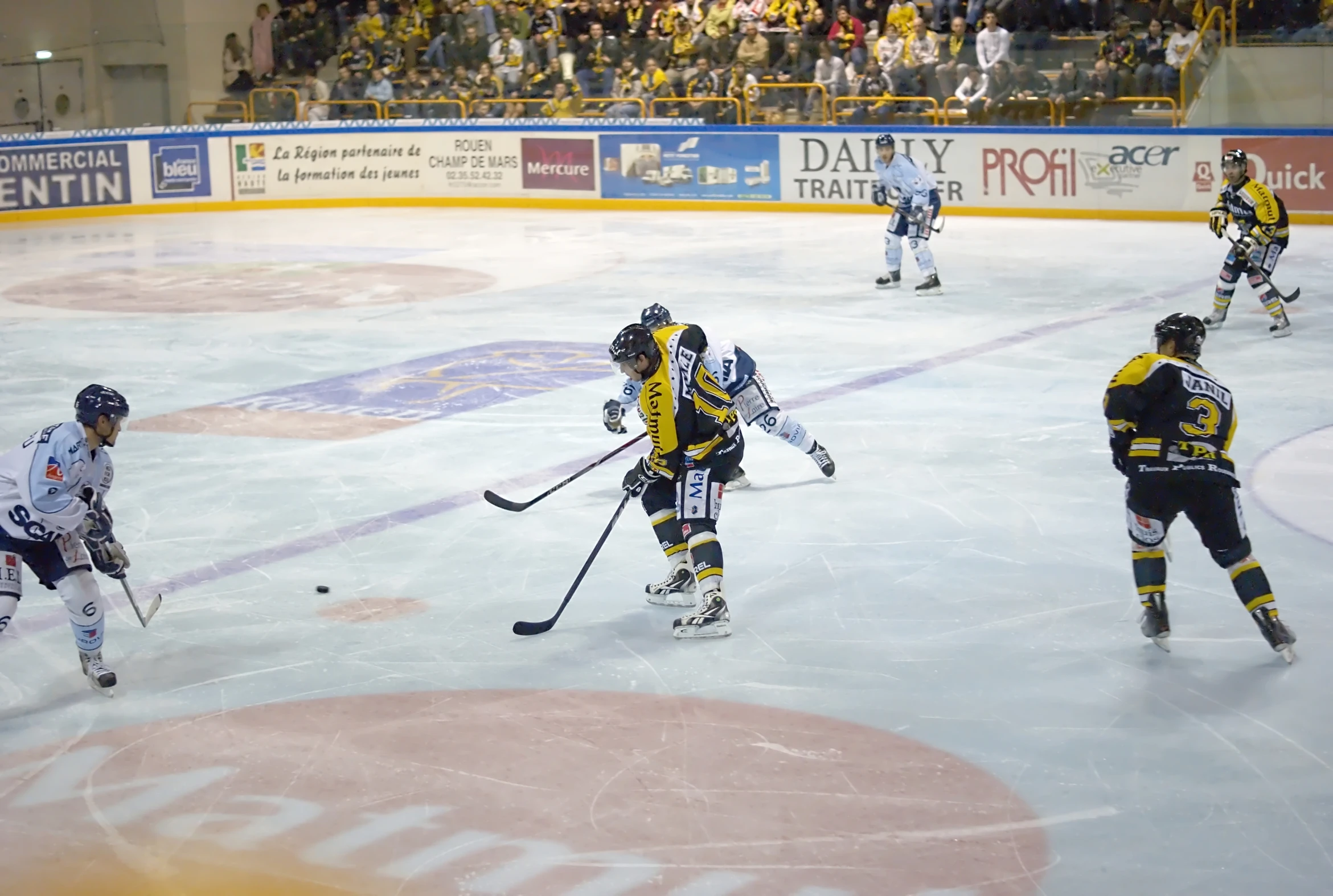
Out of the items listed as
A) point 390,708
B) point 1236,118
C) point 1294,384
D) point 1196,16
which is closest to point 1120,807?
point 390,708

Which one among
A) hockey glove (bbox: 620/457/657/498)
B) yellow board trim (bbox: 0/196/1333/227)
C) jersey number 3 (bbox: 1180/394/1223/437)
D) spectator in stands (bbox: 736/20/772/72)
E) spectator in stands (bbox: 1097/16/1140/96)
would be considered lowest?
hockey glove (bbox: 620/457/657/498)

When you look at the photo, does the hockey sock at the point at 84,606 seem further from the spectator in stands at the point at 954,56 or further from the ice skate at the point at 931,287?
the spectator in stands at the point at 954,56

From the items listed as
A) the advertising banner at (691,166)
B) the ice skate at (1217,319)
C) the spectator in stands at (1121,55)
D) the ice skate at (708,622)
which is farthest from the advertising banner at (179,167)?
the ice skate at (708,622)

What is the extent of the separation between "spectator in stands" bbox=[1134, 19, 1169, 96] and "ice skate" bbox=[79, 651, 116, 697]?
55.3 ft

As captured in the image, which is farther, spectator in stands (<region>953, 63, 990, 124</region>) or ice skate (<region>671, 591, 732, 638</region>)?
spectator in stands (<region>953, 63, 990, 124</region>)

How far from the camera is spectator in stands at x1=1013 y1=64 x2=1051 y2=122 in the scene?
786 inches

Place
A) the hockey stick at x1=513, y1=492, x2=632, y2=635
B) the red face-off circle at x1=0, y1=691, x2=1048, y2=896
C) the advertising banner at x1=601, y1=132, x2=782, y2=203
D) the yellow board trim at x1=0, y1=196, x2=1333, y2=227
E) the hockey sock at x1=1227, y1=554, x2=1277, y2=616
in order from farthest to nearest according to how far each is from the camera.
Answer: the advertising banner at x1=601, y1=132, x2=782, y2=203 → the yellow board trim at x1=0, y1=196, x2=1333, y2=227 → the hockey stick at x1=513, y1=492, x2=632, y2=635 → the hockey sock at x1=1227, y1=554, x2=1277, y2=616 → the red face-off circle at x1=0, y1=691, x2=1048, y2=896

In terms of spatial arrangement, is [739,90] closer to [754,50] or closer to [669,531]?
[754,50]

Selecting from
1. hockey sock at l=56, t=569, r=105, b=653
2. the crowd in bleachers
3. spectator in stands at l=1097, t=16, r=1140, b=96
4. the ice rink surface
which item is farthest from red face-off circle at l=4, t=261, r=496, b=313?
hockey sock at l=56, t=569, r=105, b=653

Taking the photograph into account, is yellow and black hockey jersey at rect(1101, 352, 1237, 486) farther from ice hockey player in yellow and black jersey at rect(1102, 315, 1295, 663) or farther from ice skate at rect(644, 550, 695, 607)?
ice skate at rect(644, 550, 695, 607)

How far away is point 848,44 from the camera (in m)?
22.3

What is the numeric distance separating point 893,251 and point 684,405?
9509 mm

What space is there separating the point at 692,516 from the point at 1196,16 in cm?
1640

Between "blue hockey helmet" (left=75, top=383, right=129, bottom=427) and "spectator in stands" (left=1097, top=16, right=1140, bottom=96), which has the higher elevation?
"spectator in stands" (left=1097, top=16, right=1140, bottom=96)
